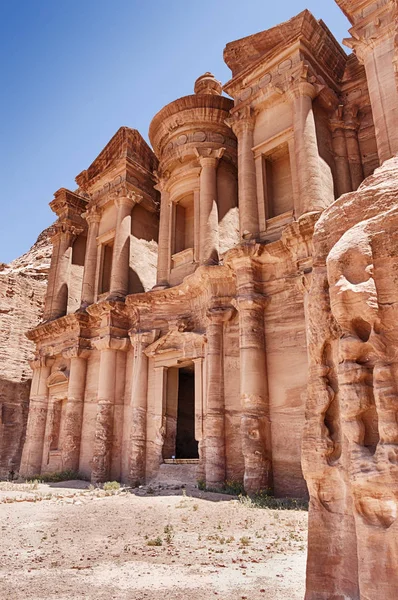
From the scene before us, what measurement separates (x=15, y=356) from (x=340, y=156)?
15.9 metres

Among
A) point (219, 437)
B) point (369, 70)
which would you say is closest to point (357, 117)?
point (369, 70)

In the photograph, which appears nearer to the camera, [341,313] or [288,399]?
[341,313]

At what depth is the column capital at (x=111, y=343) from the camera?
Result: 563 inches

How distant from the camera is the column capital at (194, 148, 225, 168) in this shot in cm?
1358

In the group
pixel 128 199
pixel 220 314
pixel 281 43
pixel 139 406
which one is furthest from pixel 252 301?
pixel 128 199

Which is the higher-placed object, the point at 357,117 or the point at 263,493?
the point at 357,117

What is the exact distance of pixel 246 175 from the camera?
12.0m

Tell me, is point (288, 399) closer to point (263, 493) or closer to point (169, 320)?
point (263, 493)

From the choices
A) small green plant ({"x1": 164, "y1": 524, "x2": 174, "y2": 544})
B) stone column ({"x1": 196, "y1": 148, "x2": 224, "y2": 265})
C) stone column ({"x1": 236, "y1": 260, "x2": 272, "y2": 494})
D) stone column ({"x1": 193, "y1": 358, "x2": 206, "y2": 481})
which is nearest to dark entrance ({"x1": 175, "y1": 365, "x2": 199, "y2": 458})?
stone column ({"x1": 193, "y1": 358, "x2": 206, "y2": 481})

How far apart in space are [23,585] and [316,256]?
155 inches

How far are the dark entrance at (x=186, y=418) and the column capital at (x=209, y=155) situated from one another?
21.6 feet

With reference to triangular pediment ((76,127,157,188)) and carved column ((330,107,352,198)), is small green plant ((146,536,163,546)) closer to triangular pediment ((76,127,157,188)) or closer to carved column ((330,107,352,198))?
carved column ((330,107,352,198))

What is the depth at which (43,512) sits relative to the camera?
795 centimetres

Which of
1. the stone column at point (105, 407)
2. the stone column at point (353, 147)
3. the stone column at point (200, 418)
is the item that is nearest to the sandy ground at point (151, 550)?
the stone column at point (200, 418)
